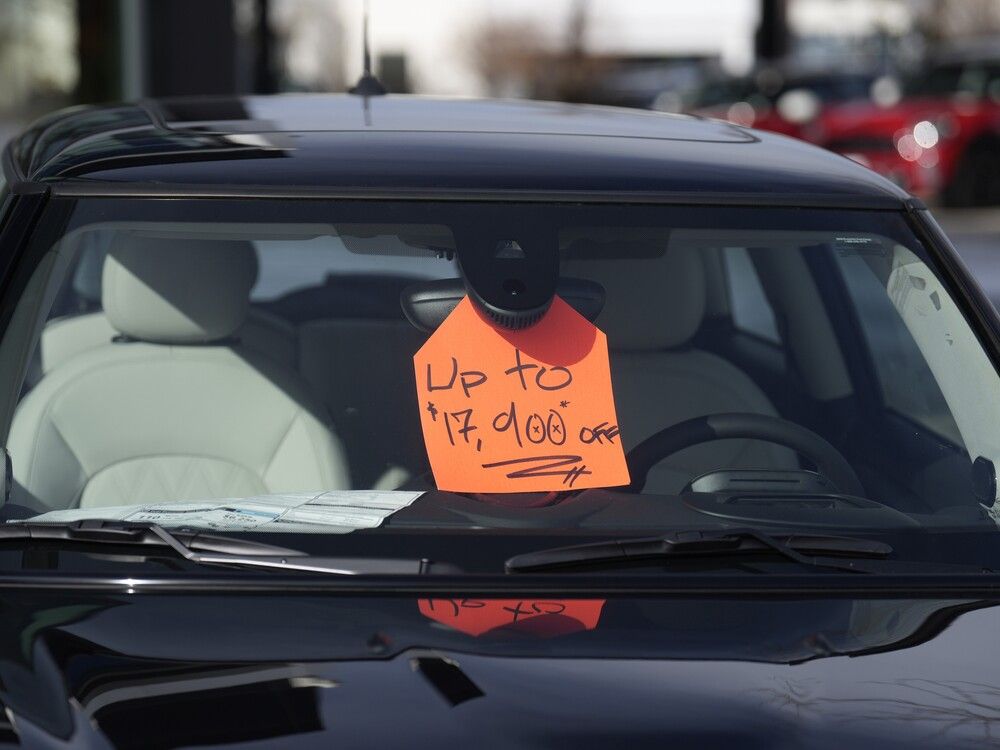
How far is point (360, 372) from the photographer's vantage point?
248 centimetres

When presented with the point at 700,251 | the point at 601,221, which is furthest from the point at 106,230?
the point at 700,251

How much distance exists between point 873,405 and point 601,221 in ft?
2.69

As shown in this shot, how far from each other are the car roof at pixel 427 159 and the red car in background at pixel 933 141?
45.2ft

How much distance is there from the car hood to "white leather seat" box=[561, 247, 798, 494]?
396mm

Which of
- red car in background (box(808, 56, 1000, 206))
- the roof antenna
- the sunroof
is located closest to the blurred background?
red car in background (box(808, 56, 1000, 206))

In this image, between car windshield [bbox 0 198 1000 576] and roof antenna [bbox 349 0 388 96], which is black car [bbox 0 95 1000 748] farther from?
roof antenna [bbox 349 0 388 96]

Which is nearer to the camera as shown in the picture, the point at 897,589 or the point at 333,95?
the point at 897,589

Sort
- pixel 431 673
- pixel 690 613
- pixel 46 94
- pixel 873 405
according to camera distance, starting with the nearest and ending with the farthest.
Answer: pixel 431 673, pixel 690 613, pixel 873 405, pixel 46 94

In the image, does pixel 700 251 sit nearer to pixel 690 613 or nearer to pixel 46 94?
pixel 690 613

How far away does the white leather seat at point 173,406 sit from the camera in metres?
2.48

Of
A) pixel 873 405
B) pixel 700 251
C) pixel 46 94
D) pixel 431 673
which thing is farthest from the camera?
pixel 46 94

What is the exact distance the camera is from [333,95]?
122 inches

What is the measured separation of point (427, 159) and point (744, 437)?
2.06ft

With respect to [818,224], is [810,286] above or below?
below
